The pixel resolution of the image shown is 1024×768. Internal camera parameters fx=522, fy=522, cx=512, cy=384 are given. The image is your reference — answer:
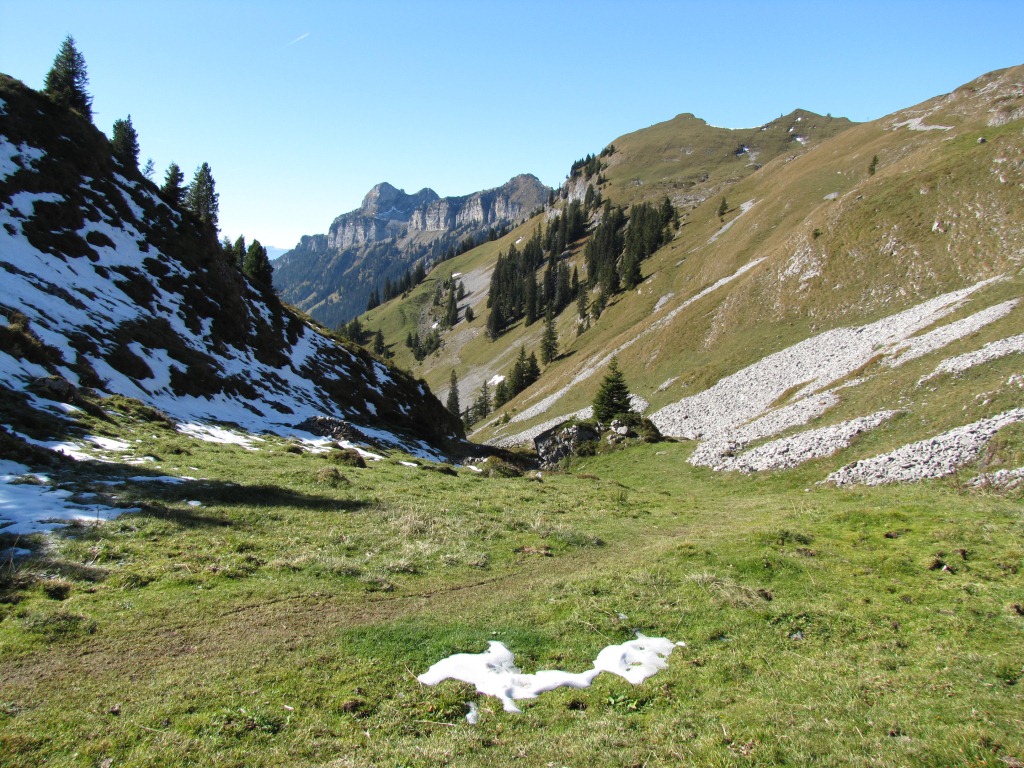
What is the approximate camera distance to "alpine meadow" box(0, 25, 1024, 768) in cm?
837

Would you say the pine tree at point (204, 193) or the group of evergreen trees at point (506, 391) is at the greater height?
the pine tree at point (204, 193)

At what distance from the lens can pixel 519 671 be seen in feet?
34.3

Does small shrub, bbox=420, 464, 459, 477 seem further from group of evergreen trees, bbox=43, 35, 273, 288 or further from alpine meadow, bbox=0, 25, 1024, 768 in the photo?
group of evergreen trees, bbox=43, 35, 273, 288

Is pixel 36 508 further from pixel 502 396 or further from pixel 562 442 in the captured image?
pixel 502 396

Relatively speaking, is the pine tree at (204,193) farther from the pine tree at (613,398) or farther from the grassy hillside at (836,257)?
the pine tree at (613,398)

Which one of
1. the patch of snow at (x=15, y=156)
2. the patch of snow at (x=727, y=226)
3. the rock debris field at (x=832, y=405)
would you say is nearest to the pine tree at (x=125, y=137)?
the patch of snow at (x=15, y=156)

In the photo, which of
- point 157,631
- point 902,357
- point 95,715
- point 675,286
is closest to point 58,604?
point 157,631

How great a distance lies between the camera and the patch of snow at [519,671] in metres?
9.78

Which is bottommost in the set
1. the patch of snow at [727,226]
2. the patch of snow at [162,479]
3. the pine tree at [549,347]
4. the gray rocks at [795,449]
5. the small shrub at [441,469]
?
the gray rocks at [795,449]

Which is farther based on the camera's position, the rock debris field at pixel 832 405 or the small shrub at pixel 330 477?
the rock debris field at pixel 832 405

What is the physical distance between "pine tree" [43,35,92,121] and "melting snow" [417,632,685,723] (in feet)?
262

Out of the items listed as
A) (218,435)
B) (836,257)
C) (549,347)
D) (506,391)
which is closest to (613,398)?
(218,435)

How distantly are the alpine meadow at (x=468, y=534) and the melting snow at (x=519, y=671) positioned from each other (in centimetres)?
11

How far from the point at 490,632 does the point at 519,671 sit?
1.56 m
